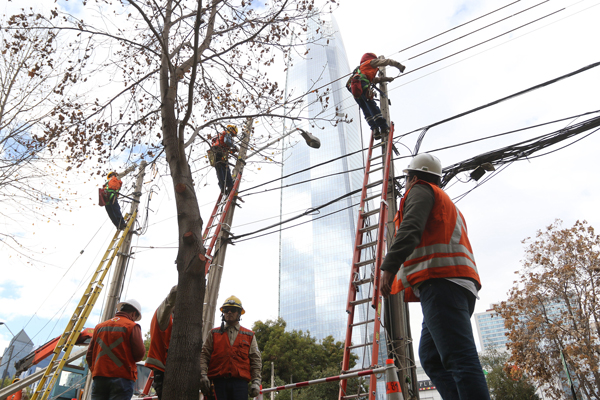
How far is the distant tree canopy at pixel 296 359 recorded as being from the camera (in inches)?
1043

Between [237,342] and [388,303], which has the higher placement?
[388,303]

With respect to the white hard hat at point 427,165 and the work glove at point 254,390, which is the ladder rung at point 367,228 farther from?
the white hard hat at point 427,165

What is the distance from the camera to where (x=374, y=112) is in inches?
285

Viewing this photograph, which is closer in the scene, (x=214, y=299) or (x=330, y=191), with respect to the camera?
(x=214, y=299)

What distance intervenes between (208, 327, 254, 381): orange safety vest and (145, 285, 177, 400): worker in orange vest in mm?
465

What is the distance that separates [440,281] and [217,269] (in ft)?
22.4

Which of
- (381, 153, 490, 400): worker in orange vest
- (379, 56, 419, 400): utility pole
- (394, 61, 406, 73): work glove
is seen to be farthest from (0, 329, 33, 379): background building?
(381, 153, 490, 400): worker in orange vest

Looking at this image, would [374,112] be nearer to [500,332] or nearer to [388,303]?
[388,303]

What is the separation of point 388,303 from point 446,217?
124 inches

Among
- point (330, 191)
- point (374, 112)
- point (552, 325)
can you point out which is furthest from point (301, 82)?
point (374, 112)

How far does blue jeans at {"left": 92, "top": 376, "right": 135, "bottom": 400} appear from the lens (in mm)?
4227

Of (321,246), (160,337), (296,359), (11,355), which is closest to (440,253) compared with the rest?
(160,337)

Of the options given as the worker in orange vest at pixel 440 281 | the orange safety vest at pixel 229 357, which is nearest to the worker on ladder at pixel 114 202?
the orange safety vest at pixel 229 357

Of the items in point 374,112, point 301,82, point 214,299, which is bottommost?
point 214,299
